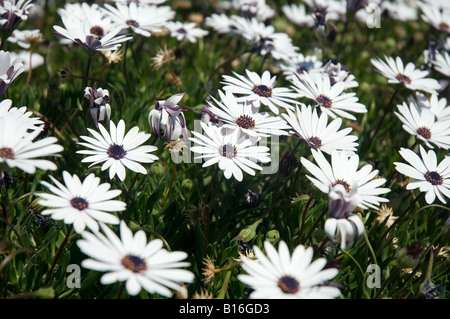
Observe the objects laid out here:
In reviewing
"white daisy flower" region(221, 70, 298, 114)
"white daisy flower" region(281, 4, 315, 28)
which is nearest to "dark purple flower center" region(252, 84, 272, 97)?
"white daisy flower" region(221, 70, 298, 114)

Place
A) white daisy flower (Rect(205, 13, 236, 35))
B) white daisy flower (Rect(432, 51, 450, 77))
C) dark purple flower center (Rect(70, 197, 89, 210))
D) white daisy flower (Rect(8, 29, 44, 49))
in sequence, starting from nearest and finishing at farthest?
dark purple flower center (Rect(70, 197, 89, 210)) → white daisy flower (Rect(8, 29, 44, 49)) → white daisy flower (Rect(432, 51, 450, 77)) → white daisy flower (Rect(205, 13, 236, 35))

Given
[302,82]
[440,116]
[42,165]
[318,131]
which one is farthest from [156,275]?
[440,116]

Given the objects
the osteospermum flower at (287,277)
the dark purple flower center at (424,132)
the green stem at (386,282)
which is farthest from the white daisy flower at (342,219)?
the dark purple flower center at (424,132)

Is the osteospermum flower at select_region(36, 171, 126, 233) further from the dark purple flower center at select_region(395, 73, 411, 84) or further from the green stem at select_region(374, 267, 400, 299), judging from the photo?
the dark purple flower center at select_region(395, 73, 411, 84)

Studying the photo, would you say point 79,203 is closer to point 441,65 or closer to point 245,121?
point 245,121

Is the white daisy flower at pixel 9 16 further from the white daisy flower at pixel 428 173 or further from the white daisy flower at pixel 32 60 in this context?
the white daisy flower at pixel 428 173
